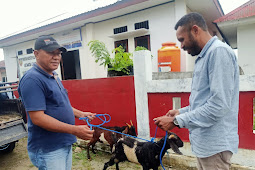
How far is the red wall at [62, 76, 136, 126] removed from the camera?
12.3ft

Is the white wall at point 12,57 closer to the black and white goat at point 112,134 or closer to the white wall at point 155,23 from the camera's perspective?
the white wall at point 155,23

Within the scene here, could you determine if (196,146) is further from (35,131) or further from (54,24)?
(54,24)

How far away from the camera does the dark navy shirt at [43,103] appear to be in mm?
1432

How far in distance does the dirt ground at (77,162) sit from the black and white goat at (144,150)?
0.65 meters

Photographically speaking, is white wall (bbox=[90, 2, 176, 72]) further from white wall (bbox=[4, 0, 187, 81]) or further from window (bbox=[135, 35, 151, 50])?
window (bbox=[135, 35, 151, 50])

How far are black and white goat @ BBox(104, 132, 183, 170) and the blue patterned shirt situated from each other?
914mm

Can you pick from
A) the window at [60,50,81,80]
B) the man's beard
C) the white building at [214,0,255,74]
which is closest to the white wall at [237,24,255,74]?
the white building at [214,0,255,74]

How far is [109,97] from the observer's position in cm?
408

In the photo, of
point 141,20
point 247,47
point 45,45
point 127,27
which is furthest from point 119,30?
point 45,45

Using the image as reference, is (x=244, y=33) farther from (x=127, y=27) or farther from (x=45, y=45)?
(x=45, y=45)

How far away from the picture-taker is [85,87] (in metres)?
4.51

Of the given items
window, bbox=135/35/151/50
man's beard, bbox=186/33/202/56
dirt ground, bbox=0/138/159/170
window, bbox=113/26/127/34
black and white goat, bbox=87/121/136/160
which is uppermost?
window, bbox=113/26/127/34

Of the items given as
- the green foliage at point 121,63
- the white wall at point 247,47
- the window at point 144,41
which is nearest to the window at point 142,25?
the window at point 144,41

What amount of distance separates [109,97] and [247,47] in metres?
6.18
